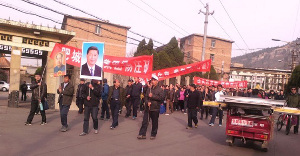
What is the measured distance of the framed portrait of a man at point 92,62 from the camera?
8797 millimetres

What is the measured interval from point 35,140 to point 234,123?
559 centimetres

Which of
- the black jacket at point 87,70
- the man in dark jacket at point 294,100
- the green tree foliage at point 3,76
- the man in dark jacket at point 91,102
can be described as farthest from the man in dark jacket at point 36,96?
the green tree foliage at point 3,76

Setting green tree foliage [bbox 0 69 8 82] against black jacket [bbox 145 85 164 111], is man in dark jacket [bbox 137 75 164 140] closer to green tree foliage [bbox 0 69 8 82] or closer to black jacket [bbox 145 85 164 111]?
black jacket [bbox 145 85 164 111]

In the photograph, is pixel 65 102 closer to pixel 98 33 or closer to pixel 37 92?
pixel 37 92

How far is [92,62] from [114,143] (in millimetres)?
2803

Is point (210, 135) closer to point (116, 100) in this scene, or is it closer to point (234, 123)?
point (234, 123)

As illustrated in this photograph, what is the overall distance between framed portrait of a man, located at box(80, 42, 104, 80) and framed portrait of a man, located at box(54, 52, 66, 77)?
212 cm

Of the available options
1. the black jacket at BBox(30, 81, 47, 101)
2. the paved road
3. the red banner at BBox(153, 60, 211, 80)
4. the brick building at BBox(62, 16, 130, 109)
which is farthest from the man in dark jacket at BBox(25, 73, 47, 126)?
the brick building at BBox(62, 16, 130, 109)

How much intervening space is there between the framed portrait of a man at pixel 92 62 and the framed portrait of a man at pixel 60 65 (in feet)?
6.97

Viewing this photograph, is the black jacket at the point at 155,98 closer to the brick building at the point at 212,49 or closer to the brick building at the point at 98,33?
the brick building at the point at 98,33

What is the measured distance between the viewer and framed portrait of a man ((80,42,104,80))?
880 cm

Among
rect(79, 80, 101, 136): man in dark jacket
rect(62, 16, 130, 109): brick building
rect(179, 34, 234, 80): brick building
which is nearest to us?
rect(79, 80, 101, 136): man in dark jacket

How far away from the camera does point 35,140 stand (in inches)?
288

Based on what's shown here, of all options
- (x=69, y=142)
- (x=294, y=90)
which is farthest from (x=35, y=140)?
(x=294, y=90)
